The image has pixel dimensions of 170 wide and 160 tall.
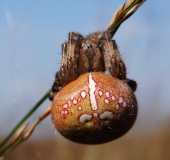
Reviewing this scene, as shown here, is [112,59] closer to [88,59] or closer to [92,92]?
[88,59]

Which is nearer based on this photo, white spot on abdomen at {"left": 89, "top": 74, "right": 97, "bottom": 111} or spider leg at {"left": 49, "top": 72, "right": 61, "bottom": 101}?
white spot on abdomen at {"left": 89, "top": 74, "right": 97, "bottom": 111}

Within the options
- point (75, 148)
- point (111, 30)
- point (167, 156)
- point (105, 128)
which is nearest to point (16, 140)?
point (105, 128)

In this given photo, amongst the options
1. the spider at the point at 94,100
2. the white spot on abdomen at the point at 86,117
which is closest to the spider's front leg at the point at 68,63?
the spider at the point at 94,100

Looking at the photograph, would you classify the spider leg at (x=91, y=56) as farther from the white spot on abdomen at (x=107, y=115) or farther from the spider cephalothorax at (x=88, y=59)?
the white spot on abdomen at (x=107, y=115)

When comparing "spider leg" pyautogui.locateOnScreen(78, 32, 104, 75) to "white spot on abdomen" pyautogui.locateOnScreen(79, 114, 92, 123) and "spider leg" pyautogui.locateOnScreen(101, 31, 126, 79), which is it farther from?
"white spot on abdomen" pyautogui.locateOnScreen(79, 114, 92, 123)

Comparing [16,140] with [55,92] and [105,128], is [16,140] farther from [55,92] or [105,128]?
[105,128]

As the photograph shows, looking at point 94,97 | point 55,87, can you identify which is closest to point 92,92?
point 94,97

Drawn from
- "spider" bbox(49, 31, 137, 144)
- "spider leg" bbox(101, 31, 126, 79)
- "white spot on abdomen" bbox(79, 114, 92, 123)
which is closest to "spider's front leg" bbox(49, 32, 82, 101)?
"spider" bbox(49, 31, 137, 144)

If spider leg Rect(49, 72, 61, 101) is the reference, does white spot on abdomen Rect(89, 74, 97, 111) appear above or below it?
below
